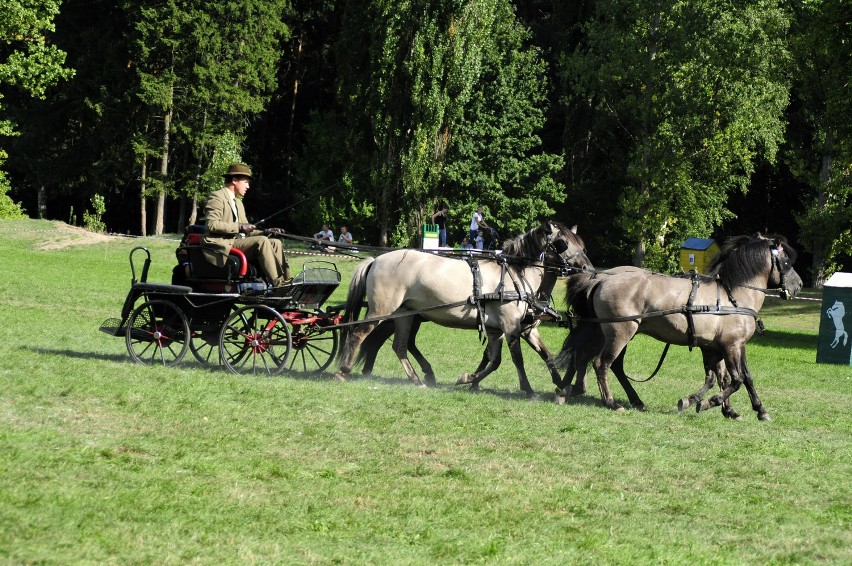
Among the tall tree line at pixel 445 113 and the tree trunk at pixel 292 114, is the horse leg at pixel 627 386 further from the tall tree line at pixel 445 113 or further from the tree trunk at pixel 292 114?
the tree trunk at pixel 292 114

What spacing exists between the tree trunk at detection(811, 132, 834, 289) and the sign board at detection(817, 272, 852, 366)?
19420 millimetres

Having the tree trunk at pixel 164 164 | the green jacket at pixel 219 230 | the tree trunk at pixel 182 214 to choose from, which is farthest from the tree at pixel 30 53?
the green jacket at pixel 219 230

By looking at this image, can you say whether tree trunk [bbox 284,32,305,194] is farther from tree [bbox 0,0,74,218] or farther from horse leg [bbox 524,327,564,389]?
horse leg [bbox 524,327,564,389]

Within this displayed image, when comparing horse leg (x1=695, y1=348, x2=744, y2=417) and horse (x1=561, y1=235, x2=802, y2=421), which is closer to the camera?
horse leg (x1=695, y1=348, x2=744, y2=417)

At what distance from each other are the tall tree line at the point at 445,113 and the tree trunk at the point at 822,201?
3.9 inches

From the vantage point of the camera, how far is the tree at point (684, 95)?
4038 centimetres

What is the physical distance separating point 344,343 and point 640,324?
3466mm

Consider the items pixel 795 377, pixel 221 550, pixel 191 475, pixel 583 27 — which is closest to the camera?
pixel 221 550

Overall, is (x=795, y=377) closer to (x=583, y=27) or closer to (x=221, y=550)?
(x=221, y=550)

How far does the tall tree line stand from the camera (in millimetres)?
40188

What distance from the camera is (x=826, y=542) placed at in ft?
24.3

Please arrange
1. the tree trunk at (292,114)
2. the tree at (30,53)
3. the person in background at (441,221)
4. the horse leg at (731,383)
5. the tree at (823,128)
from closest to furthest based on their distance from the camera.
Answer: the horse leg at (731,383), the tree at (823,128), the person in background at (441,221), the tree at (30,53), the tree trunk at (292,114)

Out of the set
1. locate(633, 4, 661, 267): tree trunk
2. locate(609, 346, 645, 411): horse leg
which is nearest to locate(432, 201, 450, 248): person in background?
locate(633, 4, 661, 267): tree trunk

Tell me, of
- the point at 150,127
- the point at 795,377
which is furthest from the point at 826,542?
the point at 150,127
